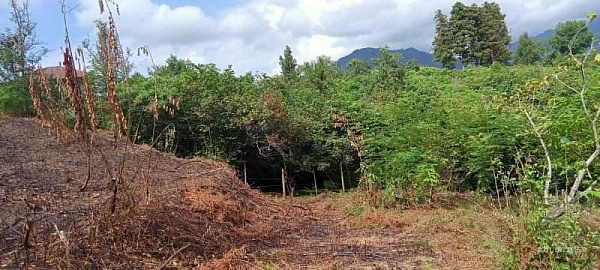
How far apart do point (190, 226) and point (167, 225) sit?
42 cm

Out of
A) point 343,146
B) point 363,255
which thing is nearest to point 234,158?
point 343,146

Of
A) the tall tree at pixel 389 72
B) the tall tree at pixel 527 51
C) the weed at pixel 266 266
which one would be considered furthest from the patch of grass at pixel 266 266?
the tall tree at pixel 527 51

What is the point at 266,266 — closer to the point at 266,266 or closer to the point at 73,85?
the point at 266,266

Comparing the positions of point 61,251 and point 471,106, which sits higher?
point 471,106

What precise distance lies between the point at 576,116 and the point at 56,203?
6113mm

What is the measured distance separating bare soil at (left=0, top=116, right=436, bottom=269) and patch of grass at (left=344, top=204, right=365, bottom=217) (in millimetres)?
96

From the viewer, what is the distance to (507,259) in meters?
4.11

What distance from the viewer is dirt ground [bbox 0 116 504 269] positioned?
4367 mm

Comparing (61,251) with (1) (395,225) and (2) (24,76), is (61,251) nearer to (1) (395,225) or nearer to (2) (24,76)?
(1) (395,225)

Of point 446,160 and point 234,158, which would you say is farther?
point 234,158

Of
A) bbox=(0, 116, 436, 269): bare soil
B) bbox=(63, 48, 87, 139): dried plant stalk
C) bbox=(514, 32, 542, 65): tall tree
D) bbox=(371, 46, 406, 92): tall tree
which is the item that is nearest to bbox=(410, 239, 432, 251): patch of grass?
bbox=(0, 116, 436, 269): bare soil

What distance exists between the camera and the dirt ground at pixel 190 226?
172 inches

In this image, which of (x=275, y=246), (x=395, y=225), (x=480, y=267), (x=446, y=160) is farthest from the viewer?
(x=446, y=160)

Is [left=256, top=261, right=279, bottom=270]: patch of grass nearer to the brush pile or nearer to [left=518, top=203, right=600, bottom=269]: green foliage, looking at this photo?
the brush pile
